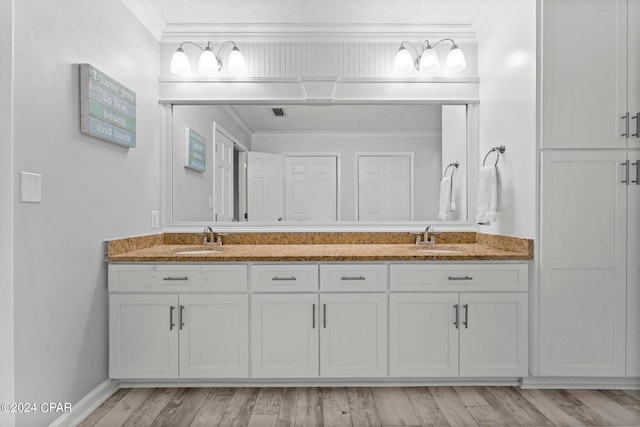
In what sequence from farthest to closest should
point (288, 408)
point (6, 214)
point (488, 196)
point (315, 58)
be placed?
point (315, 58) → point (488, 196) → point (288, 408) → point (6, 214)

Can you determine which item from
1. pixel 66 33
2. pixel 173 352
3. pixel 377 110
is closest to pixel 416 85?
pixel 377 110

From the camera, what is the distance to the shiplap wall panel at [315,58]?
279cm

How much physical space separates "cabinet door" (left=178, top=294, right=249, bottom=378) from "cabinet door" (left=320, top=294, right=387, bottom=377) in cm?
45

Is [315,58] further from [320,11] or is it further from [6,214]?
[6,214]

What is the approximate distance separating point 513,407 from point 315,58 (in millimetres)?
2459

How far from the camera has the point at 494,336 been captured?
2.22 metres

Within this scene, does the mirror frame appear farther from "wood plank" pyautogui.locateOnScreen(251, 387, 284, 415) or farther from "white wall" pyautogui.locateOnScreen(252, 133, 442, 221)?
"wood plank" pyautogui.locateOnScreen(251, 387, 284, 415)

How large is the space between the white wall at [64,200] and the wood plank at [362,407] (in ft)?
4.46

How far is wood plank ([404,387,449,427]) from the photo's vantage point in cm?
192

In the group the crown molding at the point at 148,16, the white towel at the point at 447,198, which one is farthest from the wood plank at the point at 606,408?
the crown molding at the point at 148,16

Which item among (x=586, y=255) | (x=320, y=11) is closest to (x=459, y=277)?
(x=586, y=255)

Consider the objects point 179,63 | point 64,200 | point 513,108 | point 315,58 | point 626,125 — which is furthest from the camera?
point 315,58

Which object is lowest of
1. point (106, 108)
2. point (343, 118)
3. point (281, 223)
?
point (281, 223)

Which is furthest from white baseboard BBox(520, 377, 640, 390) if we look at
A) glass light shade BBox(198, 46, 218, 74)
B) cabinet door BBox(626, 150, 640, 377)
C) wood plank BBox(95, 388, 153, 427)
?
glass light shade BBox(198, 46, 218, 74)
